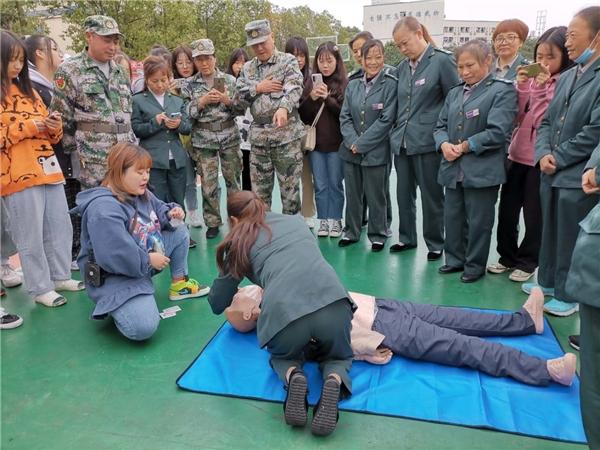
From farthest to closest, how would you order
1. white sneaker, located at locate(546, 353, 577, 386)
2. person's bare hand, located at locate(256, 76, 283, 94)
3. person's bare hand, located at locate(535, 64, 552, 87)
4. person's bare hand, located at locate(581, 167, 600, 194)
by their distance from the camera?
person's bare hand, located at locate(256, 76, 283, 94) → person's bare hand, located at locate(535, 64, 552, 87) → white sneaker, located at locate(546, 353, 577, 386) → person's bare hand, located at locate(581, 167, 600, 194)

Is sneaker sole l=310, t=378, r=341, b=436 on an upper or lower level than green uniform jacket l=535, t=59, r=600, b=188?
lower

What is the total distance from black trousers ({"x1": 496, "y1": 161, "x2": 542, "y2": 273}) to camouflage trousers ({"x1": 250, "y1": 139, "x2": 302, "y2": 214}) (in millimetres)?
1697

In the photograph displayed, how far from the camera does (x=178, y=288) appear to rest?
122 inches

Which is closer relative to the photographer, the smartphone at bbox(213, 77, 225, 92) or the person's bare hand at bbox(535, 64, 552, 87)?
the person's bare hand at bbox(535, 64, 552, 87)

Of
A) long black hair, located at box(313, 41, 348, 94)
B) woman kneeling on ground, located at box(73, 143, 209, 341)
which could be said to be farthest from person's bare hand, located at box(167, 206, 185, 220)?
long black hair, located at box(313, 41, 348, 94)

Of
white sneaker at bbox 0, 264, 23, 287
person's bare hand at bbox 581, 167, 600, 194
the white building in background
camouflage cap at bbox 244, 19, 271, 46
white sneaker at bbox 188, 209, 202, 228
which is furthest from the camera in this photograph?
the white building in background

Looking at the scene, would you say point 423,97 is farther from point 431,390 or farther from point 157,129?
point 431,390

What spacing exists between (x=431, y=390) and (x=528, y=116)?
2.03 metres

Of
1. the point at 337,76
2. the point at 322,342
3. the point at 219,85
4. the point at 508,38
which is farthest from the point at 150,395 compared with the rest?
the point at 508,38

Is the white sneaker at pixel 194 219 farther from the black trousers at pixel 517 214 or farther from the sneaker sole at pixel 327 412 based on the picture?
the sneaker sole at pixel 327 412

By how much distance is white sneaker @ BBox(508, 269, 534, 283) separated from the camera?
10.6 feet

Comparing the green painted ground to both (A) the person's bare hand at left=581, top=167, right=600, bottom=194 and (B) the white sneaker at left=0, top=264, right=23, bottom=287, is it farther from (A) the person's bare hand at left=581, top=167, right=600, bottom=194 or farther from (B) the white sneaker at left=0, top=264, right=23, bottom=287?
(A) the person's bare hand at left=581, top=167, right=600, bottom=194

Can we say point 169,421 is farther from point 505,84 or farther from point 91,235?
point 505,84

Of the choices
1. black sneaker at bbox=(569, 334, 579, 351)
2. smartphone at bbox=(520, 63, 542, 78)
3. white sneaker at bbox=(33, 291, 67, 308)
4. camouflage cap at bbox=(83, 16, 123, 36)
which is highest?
camouflage cap at bbox=(83, 16, 123, 36)
